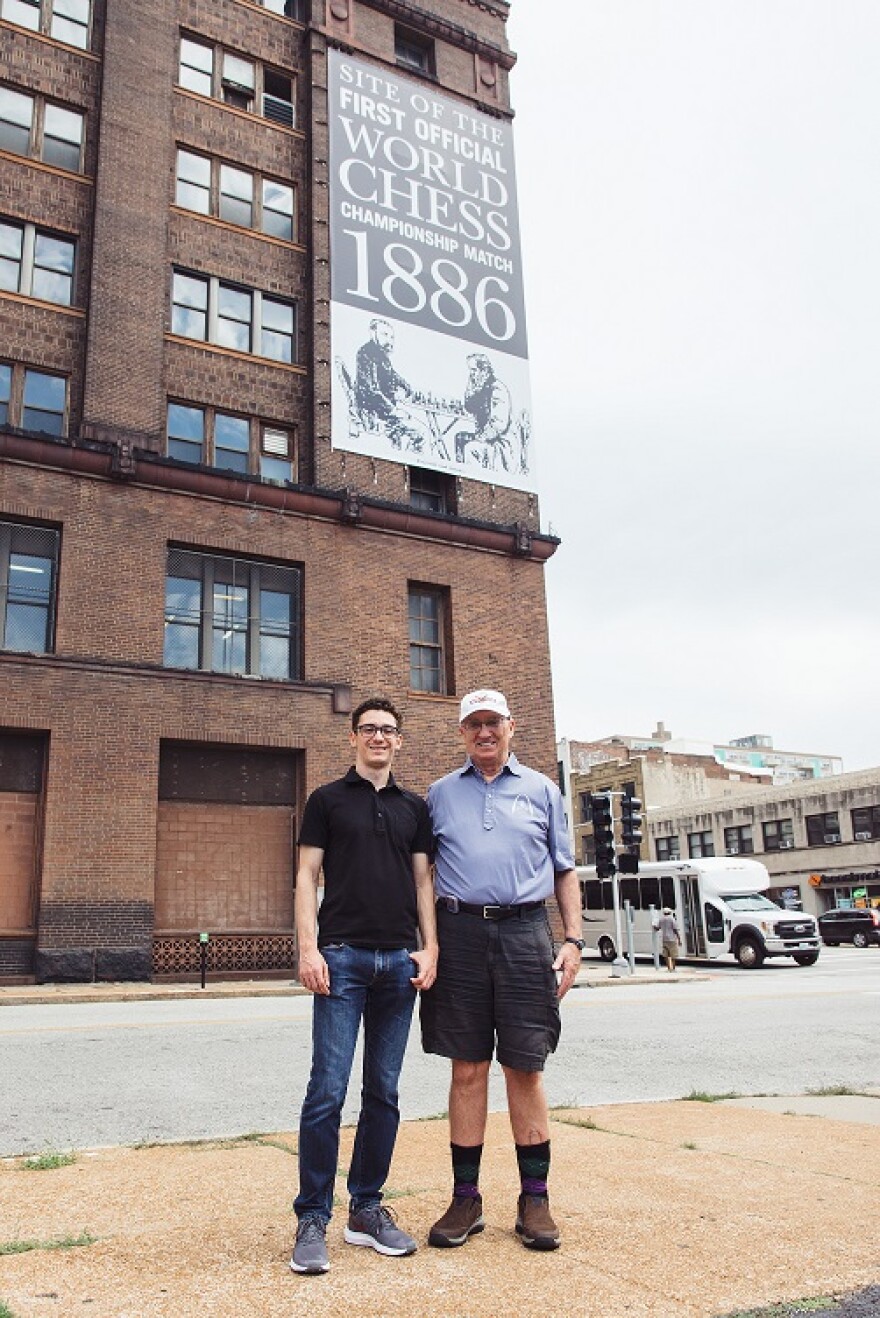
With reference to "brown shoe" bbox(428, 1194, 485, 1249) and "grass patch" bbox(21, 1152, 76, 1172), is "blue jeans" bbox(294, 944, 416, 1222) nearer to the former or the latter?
"brown shoe" bbox(428, 1194, 485, 1249)

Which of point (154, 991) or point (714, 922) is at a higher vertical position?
point (714, 922)

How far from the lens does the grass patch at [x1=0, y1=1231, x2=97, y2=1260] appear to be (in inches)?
145

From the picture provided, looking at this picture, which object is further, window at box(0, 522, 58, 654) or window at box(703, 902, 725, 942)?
window at box(703, 902, 725, 942)

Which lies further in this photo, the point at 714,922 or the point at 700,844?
the point at 700,844

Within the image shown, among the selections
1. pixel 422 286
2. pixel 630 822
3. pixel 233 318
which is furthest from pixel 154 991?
pixel 422 286

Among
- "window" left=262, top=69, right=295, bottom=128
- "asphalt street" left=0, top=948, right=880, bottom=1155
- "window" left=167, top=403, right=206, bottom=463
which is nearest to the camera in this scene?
"asphalt street" left=0, top=948, right=880, bottom=1155

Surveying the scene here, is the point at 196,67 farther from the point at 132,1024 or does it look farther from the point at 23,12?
the point at 132,1024

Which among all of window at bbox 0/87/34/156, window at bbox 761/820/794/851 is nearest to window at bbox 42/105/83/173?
window at bbox 0/87/34/156

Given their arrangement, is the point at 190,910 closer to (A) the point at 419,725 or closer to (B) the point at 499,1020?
(A) the point at 419,725

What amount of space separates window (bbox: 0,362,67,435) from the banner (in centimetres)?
609

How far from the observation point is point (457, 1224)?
378 centimetres

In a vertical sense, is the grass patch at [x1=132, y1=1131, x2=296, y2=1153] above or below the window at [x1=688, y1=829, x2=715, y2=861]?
below

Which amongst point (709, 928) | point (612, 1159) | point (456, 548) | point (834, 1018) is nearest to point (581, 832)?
point (709, 928)

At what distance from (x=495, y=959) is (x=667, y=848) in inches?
2569
